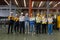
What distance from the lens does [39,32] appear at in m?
16.5

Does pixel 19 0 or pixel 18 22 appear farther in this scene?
pixel 19 0

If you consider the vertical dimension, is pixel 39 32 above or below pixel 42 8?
below

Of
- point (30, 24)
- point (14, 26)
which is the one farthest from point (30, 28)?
point (14, 26)

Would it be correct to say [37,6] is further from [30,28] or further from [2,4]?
[30,28]

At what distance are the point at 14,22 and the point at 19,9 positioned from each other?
1882 centimetres

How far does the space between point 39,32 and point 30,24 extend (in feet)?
3.88

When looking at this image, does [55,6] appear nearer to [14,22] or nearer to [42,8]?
[42,8]

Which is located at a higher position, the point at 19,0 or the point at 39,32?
the point at 19,0

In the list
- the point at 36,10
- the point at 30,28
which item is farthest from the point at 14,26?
the point at 36,10

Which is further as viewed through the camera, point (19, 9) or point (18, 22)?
point (19, 9)

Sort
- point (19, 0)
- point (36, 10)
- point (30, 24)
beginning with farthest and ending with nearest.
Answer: point (36, 10) → point (19, 0) → point (30, 24)

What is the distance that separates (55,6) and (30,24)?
21.4 m

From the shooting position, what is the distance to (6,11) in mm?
34031

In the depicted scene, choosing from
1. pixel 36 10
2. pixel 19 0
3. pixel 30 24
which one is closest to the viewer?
pixel 30 24
